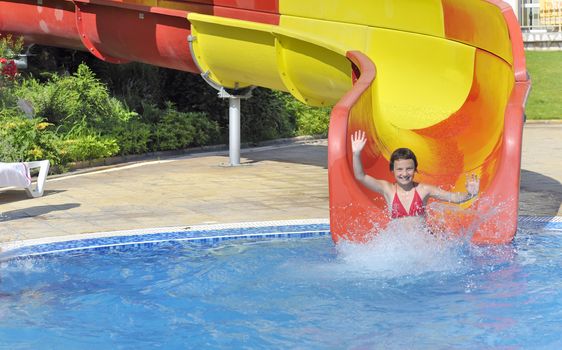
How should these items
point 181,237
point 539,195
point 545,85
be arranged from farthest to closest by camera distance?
point 545,85 < point 539,195 < point 181,237

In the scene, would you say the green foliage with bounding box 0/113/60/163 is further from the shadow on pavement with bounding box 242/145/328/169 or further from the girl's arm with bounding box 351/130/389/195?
the girl's arm with bounding box 351/130/389/195

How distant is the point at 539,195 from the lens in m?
11.1

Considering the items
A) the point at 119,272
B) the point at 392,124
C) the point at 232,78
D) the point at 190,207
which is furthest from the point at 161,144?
the point at 119,272

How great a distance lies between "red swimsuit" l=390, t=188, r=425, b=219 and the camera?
776 centimetres

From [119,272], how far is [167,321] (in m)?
1.53

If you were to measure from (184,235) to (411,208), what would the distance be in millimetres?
2346

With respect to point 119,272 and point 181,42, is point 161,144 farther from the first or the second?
point 119,272

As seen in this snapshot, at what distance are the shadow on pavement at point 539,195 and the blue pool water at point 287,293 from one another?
0.93 meters

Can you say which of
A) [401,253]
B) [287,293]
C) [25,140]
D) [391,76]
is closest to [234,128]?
[25,140]

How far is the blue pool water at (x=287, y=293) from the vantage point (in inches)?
243

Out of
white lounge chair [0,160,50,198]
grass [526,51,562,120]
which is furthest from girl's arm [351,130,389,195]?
grass [526,51,562,120]

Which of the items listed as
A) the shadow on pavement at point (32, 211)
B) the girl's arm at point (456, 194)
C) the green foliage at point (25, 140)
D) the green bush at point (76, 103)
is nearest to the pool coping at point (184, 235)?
the shadow on pavement at point (32, 211)

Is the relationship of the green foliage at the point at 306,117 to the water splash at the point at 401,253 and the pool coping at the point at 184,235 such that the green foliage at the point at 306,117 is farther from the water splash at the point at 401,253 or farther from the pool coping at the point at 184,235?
the water splash at the point at 401,253

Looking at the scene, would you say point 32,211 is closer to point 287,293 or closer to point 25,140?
point 25,140
